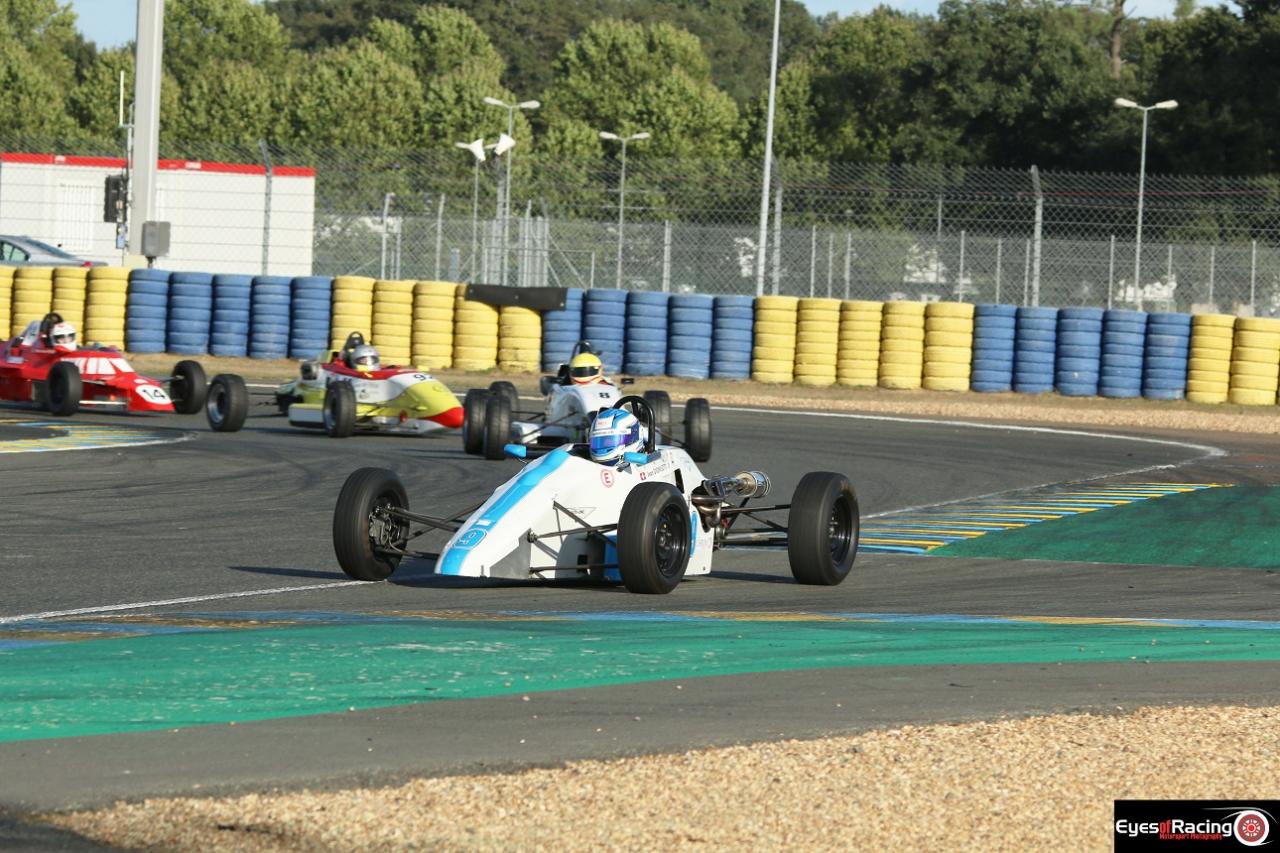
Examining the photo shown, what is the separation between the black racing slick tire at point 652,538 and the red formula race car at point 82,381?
1050 cm

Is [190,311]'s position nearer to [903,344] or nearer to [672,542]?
[903,344]

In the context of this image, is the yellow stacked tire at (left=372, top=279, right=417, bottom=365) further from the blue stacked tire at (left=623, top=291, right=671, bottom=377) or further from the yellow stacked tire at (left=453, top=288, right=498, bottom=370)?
the blue stacked tire at (left=623, top=291, right=671, bottom=377)

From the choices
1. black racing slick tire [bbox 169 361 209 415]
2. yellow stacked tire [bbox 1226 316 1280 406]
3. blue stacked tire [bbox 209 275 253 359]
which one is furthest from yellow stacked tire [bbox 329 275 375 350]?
yellow stacked tire [bbox 1226 316 1280 406]

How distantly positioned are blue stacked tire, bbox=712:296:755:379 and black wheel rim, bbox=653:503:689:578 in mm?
18353

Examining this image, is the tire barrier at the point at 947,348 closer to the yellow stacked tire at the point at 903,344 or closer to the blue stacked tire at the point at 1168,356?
the yellow stacked tire at the point at 903,344

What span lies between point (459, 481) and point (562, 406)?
1988mm

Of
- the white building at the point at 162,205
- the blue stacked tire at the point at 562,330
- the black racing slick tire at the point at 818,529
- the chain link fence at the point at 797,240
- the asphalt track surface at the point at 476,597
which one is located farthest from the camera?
the white building at the point at 162,205

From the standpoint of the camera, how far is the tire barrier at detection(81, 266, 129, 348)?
2961 cm

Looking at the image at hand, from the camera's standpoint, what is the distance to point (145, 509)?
1328cm

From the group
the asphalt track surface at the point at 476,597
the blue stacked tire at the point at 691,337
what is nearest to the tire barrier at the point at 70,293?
the blue stacked tire at the point at 691,337

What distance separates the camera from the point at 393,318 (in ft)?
95.7

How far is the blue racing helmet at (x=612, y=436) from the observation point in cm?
1061

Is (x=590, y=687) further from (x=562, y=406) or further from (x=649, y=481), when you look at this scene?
(x=562, y=406)

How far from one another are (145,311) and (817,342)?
1045cm
